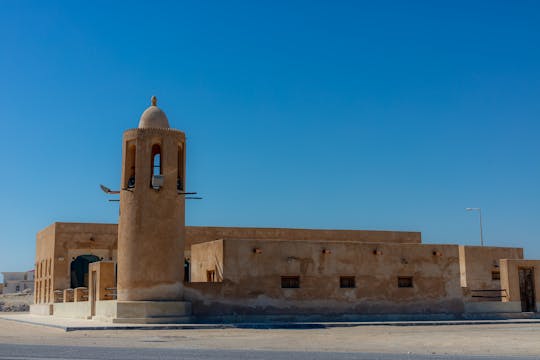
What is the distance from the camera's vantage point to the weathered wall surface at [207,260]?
24155mm

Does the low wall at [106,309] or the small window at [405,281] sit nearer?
the low wall at [106,309]

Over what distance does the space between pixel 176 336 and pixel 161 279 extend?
4928mm

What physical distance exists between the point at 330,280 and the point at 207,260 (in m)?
4.78

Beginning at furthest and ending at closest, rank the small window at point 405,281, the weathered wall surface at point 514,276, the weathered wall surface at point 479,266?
the weathered wall surface at point 479,266 < the weathered wall surface at point 514,276 < the small window at point 405,281

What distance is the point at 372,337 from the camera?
17.7 metres

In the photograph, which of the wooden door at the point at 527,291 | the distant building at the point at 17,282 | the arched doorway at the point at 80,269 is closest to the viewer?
the wooden door at the point at 527,291

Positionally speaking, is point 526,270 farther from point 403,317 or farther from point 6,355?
point 6,355

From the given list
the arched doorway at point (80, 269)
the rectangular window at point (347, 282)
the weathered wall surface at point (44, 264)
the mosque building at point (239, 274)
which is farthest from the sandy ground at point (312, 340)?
the weathered wall surface at point (44, 264)

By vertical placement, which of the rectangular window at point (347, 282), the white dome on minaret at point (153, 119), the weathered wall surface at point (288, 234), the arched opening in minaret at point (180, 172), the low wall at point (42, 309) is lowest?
the low wall at point (42, 309)

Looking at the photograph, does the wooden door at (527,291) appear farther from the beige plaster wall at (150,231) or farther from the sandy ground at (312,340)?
the beige plaster wall at (150,231)

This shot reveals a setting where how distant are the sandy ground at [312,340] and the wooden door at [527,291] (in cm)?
910

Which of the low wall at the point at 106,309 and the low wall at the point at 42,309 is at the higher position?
the low wall at the point at 106,309

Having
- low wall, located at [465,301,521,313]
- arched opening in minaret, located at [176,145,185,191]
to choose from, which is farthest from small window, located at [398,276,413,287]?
arched opening in minaret, located at [176,145,185,191]

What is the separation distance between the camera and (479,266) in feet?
106
